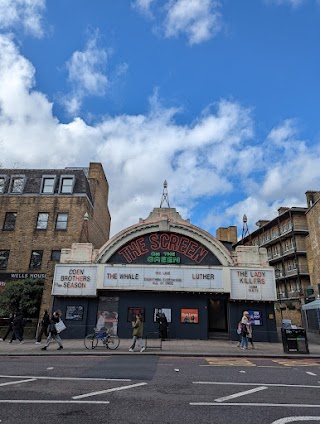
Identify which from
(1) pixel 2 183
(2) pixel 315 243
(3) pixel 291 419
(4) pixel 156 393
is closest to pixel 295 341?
(4) pixel 156 393

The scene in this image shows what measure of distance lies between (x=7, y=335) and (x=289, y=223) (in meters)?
35.8

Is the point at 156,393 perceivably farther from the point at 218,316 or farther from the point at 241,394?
the point at 218,316

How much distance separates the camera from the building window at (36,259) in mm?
26759

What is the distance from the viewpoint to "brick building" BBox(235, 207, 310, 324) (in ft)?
127

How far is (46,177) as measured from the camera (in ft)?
98.6

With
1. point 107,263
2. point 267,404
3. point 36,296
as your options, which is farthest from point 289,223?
point 267,404

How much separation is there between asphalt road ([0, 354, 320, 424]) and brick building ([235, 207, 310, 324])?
100 feet

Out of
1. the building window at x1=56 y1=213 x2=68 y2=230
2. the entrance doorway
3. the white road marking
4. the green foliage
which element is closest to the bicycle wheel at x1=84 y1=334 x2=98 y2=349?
the green foliage

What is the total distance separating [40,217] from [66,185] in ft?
12.8

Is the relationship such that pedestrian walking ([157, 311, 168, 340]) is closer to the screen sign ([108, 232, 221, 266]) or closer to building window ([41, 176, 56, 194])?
→ the screen sign ([108, 232, 221, 266])

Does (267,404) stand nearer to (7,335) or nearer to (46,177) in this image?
(7,335)

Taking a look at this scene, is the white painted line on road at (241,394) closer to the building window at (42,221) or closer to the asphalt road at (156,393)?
the asphalt road at (156,393)

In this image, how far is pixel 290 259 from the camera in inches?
1657

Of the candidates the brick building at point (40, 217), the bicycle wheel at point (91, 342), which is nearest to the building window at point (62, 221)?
the brick building at point (40, 217)
